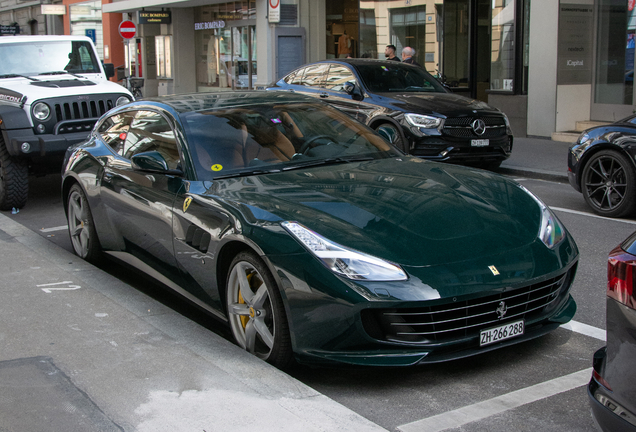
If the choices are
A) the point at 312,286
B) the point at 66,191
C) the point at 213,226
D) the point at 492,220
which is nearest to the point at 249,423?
the point at 312,286

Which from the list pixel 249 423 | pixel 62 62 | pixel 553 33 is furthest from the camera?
pixel 553 33

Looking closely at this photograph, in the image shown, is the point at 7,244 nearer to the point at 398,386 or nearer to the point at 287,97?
the point at 287,97

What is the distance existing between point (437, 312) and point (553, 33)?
43.6ft

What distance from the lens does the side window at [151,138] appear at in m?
5.21

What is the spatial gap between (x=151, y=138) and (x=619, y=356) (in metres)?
3.85

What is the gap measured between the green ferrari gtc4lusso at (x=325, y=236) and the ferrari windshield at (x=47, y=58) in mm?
6174

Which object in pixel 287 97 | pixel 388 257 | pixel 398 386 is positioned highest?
pixel 287 97

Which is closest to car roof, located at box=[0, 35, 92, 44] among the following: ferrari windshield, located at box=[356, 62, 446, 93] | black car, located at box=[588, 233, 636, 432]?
ferrari windshield, located at box=[356, 62, 446, 93]

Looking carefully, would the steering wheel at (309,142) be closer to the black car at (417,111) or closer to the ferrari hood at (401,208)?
the ferrari hood at (401,208)

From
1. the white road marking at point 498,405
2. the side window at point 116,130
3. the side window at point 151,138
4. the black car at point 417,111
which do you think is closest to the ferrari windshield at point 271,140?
the side window at point 151,138

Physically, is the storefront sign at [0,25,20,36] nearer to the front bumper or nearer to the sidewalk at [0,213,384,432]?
the front bumper

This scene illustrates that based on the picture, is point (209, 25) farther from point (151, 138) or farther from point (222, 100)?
point (151, 138)

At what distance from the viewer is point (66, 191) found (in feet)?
22.8

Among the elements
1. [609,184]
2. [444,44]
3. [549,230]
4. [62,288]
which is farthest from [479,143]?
[444,44]
